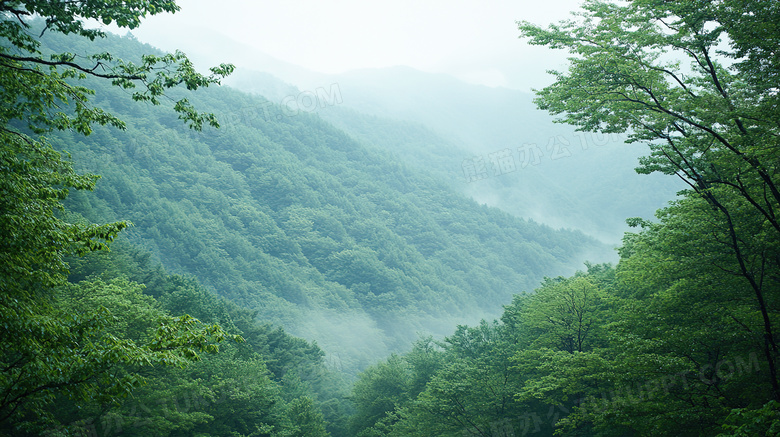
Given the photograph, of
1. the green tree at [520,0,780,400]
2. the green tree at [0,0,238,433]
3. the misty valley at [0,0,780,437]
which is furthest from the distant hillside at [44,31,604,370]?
the green tree at [520,0,780,400]

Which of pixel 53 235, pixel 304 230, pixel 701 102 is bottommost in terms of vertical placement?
pixel 53 235

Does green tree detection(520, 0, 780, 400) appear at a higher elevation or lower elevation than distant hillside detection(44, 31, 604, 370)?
lower

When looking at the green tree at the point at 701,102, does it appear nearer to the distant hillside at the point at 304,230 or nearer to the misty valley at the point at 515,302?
the misty valley at the point at 515,302

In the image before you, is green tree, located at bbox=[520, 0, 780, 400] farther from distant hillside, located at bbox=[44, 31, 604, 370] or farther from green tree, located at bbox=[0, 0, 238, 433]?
distant hillside, located at bbox=[44, 31, 604, 370]

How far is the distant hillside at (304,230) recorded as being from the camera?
366ft

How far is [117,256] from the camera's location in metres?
38.3

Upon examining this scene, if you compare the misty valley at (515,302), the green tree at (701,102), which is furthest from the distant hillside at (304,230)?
the green tree at (701,102)

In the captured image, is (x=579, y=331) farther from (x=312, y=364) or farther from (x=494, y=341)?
(x=312, y=364)

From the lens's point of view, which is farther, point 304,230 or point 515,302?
point 304,230

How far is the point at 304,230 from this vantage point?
6093 inches

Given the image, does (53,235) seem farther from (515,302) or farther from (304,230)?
(304,230)

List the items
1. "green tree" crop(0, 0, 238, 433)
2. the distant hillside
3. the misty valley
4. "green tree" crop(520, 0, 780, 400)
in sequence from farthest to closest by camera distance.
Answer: the distant hillside < "green tree" crop(520, 0, 780, 400) < the misty valley < "green tree" crop(0, 0, 238, 433)

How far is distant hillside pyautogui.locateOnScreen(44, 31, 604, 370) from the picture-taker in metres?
112

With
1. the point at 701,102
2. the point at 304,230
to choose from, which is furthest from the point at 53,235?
the point at 304,230
